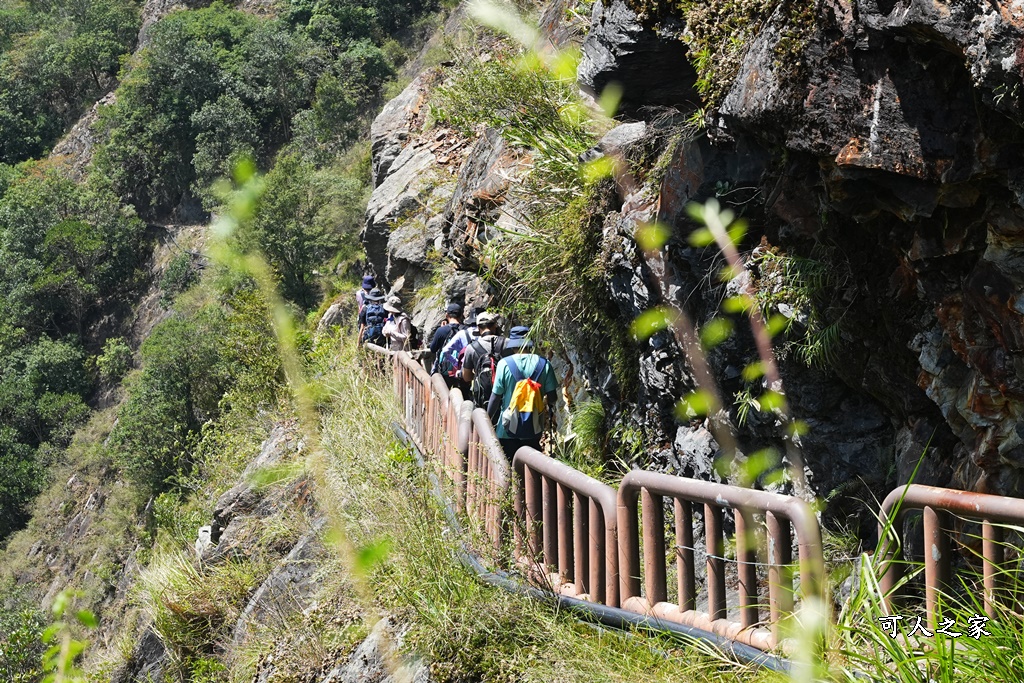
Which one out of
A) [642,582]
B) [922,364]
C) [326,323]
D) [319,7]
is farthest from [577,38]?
[319,7]

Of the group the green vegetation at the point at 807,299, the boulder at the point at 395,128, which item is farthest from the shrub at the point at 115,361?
the green vegetation at the point at 807,299

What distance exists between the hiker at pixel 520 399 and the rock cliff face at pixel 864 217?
2.38 feet

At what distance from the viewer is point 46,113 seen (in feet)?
229

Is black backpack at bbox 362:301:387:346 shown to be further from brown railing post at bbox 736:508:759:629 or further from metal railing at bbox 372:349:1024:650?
brown railing post at bbox 736:508:759:629

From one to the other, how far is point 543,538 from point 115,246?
57.2 m

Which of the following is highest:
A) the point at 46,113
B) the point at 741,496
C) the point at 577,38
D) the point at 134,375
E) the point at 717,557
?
the point at 46,113

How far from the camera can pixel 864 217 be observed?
4.81 m

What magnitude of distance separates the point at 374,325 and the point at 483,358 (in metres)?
5.62

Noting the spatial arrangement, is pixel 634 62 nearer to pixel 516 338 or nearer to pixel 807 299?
pixel 807 299

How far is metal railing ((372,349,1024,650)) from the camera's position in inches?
132

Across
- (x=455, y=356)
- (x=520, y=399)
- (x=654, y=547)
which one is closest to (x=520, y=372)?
(x=520, y=399)

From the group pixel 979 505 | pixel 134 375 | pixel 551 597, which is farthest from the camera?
pixel 134 375

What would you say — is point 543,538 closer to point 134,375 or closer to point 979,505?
point 979,505

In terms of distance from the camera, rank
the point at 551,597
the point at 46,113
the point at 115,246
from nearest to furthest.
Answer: the point at 551,597, the point at 115,246, the point at 46,113
